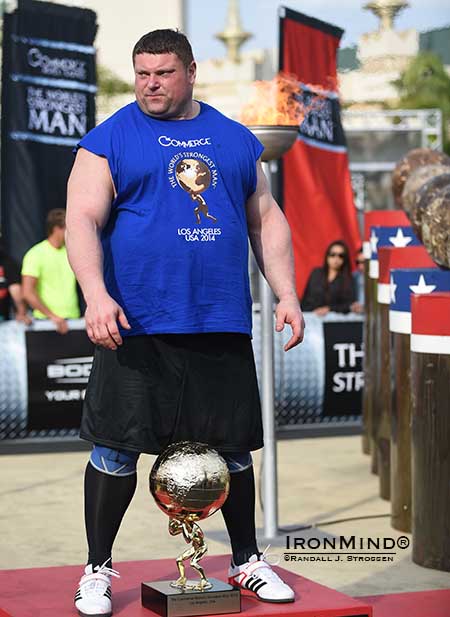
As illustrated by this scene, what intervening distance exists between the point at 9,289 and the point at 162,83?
6889 millimetres

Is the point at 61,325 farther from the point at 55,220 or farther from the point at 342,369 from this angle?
the point at 342,369

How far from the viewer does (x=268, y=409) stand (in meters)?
7.11

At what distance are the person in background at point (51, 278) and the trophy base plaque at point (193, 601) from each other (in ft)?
21.4

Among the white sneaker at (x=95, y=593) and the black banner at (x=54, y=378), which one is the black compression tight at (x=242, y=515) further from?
the black banner at (x=54, y=378)

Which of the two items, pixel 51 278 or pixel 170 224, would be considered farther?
pixel 51 278

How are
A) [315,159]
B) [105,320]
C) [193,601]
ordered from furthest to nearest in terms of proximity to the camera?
[315,159]
[193,601]
[105,320]

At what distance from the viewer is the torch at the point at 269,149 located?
695cm

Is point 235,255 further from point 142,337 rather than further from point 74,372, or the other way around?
point 74,372

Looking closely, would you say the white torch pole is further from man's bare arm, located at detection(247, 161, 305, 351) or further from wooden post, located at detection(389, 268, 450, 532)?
man's bare arm, located at detection(247, 161, 305, 351)

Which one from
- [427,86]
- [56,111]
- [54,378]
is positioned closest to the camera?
[54,378]

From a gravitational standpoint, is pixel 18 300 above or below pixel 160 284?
below

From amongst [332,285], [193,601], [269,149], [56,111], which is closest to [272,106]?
[269,149]

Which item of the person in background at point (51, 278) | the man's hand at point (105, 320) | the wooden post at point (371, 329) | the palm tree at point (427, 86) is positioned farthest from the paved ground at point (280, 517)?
the palm tree at point (427, 86)

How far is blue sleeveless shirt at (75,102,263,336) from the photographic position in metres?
4.42
